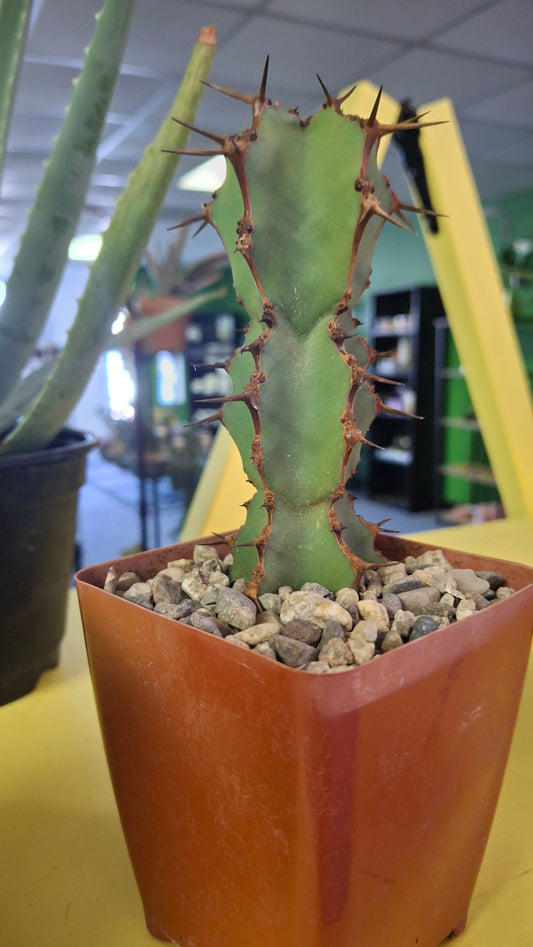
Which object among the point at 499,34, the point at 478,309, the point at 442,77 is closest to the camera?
the point at 478,309

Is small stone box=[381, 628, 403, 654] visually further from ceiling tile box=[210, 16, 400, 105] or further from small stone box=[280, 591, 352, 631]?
ceiling tile box=[210, 16, 400, 105]

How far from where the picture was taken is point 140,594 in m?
0.33

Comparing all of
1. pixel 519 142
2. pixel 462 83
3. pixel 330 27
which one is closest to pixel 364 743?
pixel 330 27

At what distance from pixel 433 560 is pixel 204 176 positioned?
4079 millimetres

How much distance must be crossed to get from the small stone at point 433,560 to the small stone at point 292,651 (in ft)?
0.42

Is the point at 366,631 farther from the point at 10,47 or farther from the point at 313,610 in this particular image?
the point at 10,47

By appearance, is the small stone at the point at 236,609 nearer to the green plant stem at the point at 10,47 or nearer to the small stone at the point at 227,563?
the small stone at the point at 227,563

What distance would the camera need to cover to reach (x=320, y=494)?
0.33 metres

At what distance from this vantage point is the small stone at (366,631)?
28cm

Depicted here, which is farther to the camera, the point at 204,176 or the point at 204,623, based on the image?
the point at 204,176

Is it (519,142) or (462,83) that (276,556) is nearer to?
(462,83)

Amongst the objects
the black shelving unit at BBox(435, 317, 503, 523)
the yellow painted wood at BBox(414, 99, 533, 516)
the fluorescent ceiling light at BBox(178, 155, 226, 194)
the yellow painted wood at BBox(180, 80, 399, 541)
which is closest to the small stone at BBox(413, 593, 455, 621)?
the yellow painted wood at BBox(180, 80, 399, 541)

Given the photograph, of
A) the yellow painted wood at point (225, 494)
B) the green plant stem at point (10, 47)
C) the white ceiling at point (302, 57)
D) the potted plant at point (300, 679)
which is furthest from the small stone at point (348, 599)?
the white ceiling at point (302, 57)

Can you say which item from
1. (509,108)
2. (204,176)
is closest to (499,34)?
(509,108)
